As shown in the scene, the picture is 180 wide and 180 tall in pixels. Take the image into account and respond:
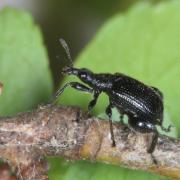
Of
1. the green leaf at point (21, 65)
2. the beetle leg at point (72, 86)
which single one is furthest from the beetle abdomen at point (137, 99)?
the green leaf at point (21, 65)

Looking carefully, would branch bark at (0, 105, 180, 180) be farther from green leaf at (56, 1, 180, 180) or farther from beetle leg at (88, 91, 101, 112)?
green leaf at (56, 1, 180, 180)

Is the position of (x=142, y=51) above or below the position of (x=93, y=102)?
above

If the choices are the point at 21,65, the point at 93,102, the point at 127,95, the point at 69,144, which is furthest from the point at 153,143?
the point at 21,65

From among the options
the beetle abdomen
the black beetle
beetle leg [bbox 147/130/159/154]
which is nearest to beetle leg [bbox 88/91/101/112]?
the black beetle

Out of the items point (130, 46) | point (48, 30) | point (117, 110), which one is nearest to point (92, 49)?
point (130, 46)

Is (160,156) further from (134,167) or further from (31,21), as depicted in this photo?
(31,21)

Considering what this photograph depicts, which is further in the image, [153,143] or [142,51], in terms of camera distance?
[142,51]

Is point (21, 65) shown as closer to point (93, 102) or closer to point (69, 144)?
point (93, 102)
